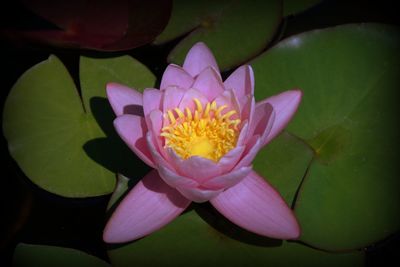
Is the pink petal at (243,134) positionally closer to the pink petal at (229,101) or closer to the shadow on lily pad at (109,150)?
the pink petal at (229,101)

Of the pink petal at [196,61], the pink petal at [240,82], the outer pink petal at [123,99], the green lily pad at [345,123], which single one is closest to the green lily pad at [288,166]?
the green lily pad at [345,123]

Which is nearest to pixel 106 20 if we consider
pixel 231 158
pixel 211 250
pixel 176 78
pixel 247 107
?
pixel 176 78

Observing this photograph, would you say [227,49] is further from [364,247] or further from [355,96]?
[364,247]

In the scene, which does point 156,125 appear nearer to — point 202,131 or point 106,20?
point 202,131

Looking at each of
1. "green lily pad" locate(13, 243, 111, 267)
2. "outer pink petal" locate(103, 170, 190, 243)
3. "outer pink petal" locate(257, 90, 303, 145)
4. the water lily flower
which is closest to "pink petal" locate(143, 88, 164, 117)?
the water lily flower

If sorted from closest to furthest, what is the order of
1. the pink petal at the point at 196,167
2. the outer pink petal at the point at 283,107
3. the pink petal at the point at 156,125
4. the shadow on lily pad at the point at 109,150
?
the pink petal at the point at 196,167, the pink petal at the point at 156,125, the outer pink petal at the point at 283,107, the shadow on lily pad at the point at 109,150

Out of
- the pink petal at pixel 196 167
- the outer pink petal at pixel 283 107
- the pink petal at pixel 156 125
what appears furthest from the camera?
the outer pink petal at pixel 283 107
